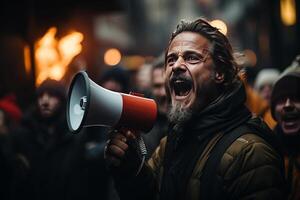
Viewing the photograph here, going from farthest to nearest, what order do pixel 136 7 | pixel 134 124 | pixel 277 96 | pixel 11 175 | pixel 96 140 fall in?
pixel 136 7 → pixel 96 140 → pixel 11 175 → pixel 277 96 → pixel 134 124

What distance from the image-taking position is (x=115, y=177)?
289 cm

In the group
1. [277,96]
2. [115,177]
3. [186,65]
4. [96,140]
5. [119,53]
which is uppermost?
[186,65]

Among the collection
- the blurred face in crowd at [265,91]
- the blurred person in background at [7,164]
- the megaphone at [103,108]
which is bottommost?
the blurred person in background at [7,164]

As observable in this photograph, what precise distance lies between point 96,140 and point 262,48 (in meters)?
12.5

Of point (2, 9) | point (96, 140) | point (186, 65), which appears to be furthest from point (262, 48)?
point (186, 65)

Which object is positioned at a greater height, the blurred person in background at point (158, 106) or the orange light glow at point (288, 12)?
the orange light glow at point (288, 12)

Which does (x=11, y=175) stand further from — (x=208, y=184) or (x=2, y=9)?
Result: (x=2, y=9)

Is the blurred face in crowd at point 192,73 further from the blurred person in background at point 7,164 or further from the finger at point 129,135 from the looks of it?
the blurred person in background at point 7,164

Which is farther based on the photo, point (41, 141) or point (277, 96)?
point (41, 141)

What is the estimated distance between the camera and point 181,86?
2.91 metres

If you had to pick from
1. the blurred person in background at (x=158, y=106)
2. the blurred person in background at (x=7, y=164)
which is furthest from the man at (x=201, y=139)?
the blurred person in background at (x=7, y=164)

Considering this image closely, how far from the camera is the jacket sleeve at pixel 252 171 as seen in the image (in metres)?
2.44

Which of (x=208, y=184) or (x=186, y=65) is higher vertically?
(x=186, y=65)

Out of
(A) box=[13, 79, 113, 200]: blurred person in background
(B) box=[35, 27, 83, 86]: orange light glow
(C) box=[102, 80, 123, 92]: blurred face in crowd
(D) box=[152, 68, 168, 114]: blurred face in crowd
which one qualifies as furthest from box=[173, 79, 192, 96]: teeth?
(B) box=[35, 27, 83, 86]: orange light glow
